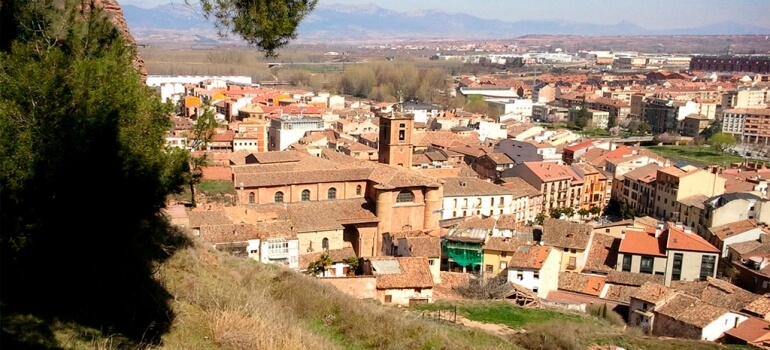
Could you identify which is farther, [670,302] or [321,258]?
[321,258]

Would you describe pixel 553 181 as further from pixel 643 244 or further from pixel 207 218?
pixel 207 218

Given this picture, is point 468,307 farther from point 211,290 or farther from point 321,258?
point 211,290

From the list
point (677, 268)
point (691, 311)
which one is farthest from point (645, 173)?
point (691, 311)

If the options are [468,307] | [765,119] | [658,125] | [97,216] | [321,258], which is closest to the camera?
[97,216]

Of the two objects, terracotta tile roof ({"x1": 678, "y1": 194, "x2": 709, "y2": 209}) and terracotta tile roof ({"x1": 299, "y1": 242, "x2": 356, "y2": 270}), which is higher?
terracotta tile roof ({"x1": 299, "y1": 242, "x2": 356, "y2": 270})

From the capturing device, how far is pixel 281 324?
7.01 metres

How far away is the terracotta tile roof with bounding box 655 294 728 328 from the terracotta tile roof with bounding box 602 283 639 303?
1.80 meters

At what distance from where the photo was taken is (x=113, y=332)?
5.50 meters

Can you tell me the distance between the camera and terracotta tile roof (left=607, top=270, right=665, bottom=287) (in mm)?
19594

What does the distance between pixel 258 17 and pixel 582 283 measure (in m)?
15.1

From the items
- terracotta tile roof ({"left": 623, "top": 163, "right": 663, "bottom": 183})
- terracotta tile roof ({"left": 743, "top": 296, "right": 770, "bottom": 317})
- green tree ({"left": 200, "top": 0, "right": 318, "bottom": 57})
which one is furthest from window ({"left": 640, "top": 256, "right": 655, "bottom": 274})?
green tree ({"left": 200, "top": 0, "right": 318, "bottom": 57})

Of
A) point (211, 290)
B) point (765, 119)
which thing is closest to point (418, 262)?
point (211, 290)

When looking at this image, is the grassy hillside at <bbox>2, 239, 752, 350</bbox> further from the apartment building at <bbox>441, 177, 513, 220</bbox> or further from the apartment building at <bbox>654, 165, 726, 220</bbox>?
the apartment building at <bbox>654, 165, 726, 220</bbox>

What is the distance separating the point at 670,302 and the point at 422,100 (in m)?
60.3
